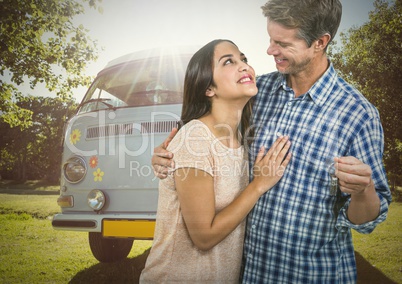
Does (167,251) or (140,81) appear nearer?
(167,251)

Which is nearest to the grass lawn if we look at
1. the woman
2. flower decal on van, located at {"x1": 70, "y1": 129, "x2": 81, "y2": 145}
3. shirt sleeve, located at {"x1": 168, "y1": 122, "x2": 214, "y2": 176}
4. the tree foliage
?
the tree foliage

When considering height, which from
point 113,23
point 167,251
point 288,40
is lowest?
point 167,251

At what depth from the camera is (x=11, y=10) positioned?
2.00 m

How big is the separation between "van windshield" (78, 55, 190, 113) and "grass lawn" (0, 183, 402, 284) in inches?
54.4

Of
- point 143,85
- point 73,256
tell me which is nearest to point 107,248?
point 73,256

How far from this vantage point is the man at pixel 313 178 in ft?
3.38

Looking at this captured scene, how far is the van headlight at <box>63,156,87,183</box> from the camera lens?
205 cm

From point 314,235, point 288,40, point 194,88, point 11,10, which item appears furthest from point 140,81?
point 314,235

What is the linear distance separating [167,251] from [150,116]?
3.65ft

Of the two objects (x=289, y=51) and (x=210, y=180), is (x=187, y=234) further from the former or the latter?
(x=289, y=51)

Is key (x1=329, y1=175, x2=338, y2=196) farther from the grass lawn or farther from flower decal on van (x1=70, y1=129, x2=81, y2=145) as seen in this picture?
flower decal on van (x1=70, y1=129, x2=81, y2=145)

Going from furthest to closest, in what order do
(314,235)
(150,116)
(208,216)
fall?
(150,116) → (314,235) → (208,216)

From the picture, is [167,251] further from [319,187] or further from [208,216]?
[319,187]

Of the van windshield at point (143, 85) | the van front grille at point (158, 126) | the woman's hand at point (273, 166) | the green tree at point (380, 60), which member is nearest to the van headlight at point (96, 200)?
the van front grille at point (158, 126)
